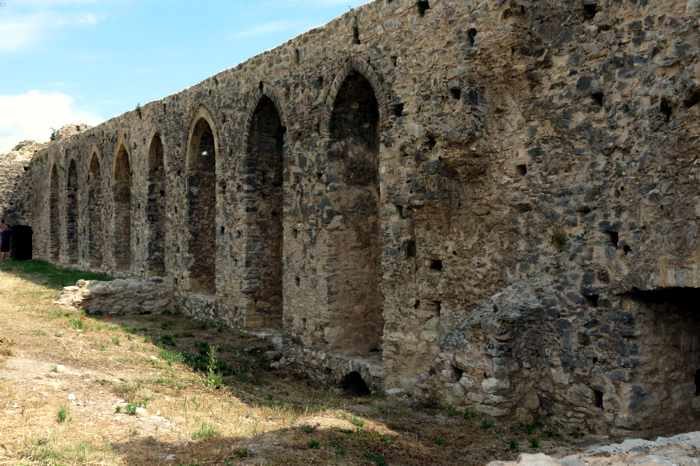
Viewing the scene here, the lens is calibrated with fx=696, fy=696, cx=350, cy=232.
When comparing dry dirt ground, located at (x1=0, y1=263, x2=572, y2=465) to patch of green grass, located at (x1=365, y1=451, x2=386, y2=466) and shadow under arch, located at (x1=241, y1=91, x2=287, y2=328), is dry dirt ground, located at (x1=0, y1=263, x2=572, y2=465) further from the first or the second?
shadow under arch, located at (x1=241, y1=91, x2=287, y2=328)

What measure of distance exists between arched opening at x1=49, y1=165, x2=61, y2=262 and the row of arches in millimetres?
7772

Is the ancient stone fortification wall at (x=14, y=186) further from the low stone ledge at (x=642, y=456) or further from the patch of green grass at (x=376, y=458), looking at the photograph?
the low stone ledge at (x=642, y=456)

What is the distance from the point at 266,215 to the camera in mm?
12383

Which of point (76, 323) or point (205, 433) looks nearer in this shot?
point (205, 433)

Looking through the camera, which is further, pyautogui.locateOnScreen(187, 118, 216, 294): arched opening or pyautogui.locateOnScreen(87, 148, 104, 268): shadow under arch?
pyautogui.locateOnScreen(87, 148, 104, 268): shadow under arch

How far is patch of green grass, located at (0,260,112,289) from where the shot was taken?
19.1m

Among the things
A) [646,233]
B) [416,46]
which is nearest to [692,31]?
[646,233]

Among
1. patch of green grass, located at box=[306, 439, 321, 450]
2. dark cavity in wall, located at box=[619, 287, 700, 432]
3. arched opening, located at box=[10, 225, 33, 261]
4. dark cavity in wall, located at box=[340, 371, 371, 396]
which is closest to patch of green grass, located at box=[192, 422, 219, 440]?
patch of green grass, located at box=[306, 439, 321, 450]

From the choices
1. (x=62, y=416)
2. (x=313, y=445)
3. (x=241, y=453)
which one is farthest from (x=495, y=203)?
(x=62, y=416)

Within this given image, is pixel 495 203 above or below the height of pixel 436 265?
above

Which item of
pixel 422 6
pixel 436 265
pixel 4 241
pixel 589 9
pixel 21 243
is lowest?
pixel 21 243

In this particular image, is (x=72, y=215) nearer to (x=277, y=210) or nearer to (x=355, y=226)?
(x=277, y=210)

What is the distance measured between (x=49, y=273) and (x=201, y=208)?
9.53m

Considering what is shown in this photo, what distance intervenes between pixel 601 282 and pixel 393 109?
3.42 meters
